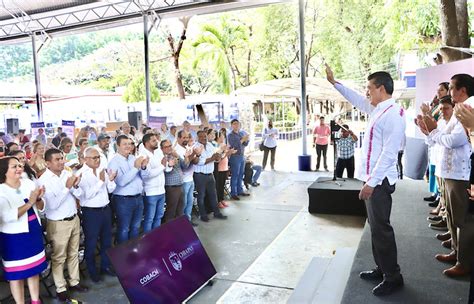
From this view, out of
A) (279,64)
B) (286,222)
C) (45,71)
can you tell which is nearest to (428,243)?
(286,222)

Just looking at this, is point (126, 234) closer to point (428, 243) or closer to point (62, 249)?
point (62, 249)

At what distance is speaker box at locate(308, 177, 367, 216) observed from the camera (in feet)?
22.2

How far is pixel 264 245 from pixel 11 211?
3.23m

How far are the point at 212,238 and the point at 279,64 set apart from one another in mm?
16656

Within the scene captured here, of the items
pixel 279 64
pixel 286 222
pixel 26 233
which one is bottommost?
pixel 286 222

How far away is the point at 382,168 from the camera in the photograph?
2746 mm

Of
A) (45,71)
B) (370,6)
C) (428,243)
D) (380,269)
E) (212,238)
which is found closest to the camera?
(380,269)

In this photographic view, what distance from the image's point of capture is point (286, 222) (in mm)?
6602

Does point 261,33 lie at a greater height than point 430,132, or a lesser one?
greater

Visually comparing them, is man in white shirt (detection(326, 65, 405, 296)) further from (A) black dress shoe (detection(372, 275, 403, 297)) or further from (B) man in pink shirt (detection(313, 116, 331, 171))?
(B) man in pink shirt (detection(313, 116, 331, 171))

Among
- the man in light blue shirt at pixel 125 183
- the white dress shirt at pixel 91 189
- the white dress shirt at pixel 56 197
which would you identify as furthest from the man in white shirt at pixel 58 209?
the man in light blue shirt at pixel 125 183

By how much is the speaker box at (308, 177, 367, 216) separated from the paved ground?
0.18 metres

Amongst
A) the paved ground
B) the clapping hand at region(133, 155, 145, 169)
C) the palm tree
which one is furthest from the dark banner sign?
the palm tree

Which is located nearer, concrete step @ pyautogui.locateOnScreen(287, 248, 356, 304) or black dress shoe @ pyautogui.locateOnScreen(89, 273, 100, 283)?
concrete step @ pyautogui.locateOnScreen(287, 248, 356, 304)
